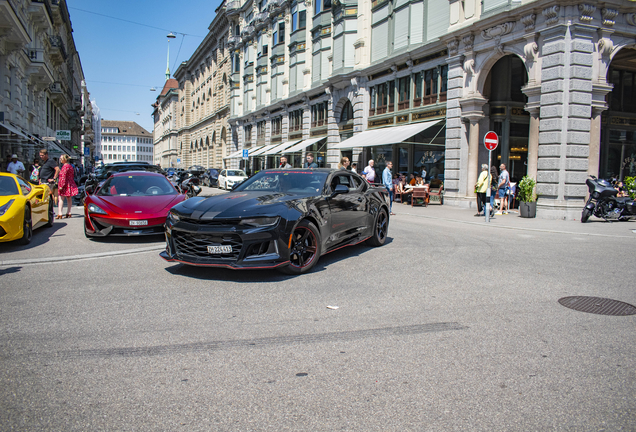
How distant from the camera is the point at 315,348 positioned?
12.8 ft

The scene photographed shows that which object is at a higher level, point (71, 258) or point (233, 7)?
Result: point (233, 7)

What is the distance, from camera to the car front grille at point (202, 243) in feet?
19.7

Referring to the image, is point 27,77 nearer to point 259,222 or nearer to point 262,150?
point 262,150

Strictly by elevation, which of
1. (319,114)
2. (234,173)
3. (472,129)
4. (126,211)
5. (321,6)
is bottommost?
(126,211)

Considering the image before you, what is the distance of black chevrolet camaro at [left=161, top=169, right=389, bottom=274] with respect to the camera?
603cm

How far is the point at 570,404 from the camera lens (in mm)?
2980

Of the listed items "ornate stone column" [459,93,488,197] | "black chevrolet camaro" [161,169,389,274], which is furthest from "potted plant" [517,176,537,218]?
"black chevrolet camaro" [161,169,389,274]

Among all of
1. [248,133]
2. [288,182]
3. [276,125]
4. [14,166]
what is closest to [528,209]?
[288,182]

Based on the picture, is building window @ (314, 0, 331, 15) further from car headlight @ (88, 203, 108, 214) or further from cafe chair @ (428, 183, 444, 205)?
car headlight @ (88, 203, 108, 214)

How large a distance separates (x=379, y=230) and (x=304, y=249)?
2.83 m

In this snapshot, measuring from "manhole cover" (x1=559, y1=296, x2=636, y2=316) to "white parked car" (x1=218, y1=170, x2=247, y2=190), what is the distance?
30312 millimetres

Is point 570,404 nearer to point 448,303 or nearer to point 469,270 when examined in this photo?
point 448,303

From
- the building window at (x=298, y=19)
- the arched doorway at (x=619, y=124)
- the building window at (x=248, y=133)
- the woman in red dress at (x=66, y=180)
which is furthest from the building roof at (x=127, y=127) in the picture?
the woman in red dress at (x=66, y=180)

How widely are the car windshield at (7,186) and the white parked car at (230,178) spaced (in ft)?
81.4
